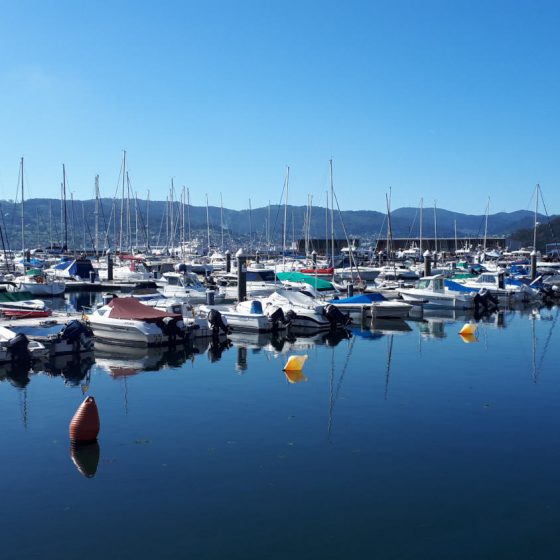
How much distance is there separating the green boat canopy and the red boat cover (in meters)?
18.6

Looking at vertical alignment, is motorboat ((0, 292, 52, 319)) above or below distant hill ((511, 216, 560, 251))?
below

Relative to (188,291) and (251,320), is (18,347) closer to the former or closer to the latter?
(251,320)

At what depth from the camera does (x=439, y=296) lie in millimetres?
46656

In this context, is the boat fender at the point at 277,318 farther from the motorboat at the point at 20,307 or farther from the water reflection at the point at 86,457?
the water reflection at the point at 86,457

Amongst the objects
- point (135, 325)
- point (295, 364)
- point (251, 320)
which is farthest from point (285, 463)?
point (251, 320)

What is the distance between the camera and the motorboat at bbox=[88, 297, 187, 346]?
30.2 meters

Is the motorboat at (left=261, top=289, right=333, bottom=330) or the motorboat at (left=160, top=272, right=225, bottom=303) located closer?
the motorboat at (left=261, top=289, right=333, bottom=330)

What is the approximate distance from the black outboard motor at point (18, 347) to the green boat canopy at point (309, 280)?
25.6 meters

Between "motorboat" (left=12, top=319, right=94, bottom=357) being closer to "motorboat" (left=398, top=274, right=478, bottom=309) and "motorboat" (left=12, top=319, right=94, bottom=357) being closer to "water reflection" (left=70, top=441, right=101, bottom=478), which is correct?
"water reflection" (left=70, top=441, right=101, bottom=478)

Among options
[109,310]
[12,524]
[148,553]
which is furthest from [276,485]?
[109,310]

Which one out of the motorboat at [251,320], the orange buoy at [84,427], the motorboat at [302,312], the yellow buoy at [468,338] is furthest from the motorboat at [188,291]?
the orange buoy at [84,427]

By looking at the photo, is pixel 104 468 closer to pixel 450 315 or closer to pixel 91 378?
pixel 91 378

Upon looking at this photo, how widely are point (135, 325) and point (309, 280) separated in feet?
73.5

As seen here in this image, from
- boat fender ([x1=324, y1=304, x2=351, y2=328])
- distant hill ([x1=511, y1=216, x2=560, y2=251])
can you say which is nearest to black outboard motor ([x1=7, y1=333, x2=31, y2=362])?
boat fender ([x1=324, y1=304, x2=351, y2=328])
